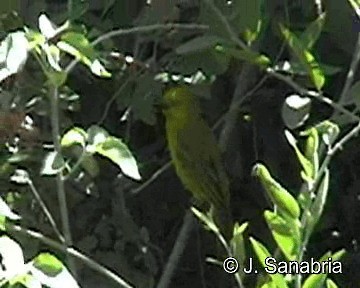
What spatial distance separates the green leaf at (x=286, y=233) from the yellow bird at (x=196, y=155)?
2.27 feet

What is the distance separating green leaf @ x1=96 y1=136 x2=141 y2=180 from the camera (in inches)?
45.0

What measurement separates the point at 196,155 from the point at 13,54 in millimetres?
680

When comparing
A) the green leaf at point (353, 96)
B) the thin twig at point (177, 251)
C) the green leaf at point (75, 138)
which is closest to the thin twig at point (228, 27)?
the green leaf at point (353, 96)

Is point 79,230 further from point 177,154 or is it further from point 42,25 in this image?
point 42,25

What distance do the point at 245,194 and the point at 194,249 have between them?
0.13 metres

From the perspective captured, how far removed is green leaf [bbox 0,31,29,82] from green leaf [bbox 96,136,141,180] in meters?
0.13

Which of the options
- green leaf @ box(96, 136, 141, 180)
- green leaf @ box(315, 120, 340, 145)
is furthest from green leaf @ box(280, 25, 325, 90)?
green leaf @ box(96, 136, 141, 180)

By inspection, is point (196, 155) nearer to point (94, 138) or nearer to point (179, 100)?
point (179, 100)

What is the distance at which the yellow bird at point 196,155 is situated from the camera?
165cm

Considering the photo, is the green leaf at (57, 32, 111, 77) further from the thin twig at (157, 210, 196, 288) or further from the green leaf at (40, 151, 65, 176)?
the thin twig at (157, 210, 196, 288)

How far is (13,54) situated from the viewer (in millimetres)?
1104

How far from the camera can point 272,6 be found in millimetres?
1535

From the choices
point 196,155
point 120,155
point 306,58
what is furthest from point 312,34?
point 196,155

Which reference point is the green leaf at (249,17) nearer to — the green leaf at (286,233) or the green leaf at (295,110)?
the green leaf at (295,110)
